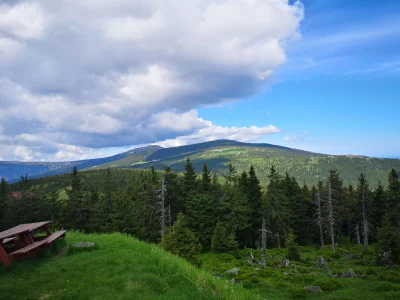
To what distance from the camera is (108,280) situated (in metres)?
9.02

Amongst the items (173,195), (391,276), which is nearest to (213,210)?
(173,195)

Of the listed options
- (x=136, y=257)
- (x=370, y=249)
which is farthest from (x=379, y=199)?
(x=136, y=257)

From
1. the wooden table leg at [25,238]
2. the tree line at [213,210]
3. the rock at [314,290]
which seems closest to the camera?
the wooden table leg at [25,238]

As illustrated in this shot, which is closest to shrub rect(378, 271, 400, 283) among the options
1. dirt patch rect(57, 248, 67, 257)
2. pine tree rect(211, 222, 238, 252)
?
pine tree rect(211, 222, 238, 252)

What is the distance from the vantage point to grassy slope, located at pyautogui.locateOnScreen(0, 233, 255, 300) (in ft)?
26.9

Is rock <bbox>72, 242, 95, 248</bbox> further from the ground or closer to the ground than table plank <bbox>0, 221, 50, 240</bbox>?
closer to the ground

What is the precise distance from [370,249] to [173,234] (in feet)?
151

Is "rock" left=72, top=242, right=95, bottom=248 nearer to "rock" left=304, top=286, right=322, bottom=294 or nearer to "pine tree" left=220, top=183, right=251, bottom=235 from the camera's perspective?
"rock" left=304, top=286, right=322, bottom=294

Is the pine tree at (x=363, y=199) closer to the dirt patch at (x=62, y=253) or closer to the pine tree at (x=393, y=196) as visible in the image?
the pine tree at (x=393, y=196)

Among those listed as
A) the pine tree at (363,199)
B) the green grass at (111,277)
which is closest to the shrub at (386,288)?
the green grass at (111,277)

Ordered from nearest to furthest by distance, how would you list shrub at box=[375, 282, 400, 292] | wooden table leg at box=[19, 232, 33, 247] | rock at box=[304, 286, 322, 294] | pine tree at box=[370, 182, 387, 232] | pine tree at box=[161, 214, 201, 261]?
1. wooden table leg at box=[19, 232, 33, 247]
2. rock at box=[304, 286, 322, 294]
3. shrub at box=[375, 282, 400, 292]
4. pine tree at box=[161, 214, 201, 261]
5. pine tree at box=[370, 182, 387, 232]

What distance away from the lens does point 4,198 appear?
73.2 meters

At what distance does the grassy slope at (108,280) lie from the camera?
8188 millimetres

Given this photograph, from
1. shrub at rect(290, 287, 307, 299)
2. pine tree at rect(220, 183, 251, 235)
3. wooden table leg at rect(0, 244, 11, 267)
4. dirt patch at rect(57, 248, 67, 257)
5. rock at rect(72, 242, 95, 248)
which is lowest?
shrub at rect(290, 287, 307, 299)
